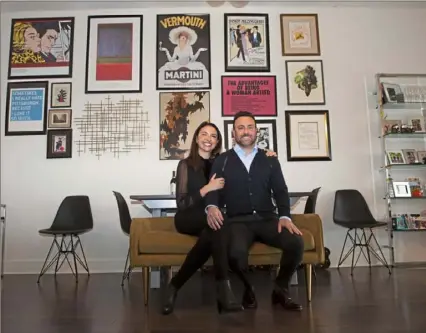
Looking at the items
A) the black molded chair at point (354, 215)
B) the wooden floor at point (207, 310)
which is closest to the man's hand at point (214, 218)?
the wooden floor at point (207, 310)

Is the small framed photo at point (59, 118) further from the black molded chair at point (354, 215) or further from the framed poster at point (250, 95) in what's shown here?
the black molded chair at point (354, 215)

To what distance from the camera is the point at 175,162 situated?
451cm

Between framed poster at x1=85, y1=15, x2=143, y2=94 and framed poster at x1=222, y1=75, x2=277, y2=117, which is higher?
framed poster at x1=85, y1=15, x2=143, y2=94

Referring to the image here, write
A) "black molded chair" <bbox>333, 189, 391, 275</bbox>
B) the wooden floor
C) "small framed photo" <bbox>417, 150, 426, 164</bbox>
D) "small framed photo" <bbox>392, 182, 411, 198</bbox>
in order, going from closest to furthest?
the wooden floor
"black molded chair" <bbox>333, 189, 391, 275</bbox>
"small framed photo" <bbox>392, 182, 411, 198</bbox>
"small framed photo" <bbox>417, 150, 426, 164</bbox>

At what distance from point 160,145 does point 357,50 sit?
277 centimetres

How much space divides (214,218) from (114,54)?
10.6 feet

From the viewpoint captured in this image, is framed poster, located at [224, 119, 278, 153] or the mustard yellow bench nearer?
the mustard yellow bench

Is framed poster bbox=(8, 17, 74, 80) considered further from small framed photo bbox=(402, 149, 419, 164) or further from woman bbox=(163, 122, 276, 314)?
small framed photo bbox=(402, 149, 419, 164)

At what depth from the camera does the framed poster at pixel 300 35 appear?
15.6ft

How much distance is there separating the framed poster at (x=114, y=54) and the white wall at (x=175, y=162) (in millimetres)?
89

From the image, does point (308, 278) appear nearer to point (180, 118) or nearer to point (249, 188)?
point (249, 188)

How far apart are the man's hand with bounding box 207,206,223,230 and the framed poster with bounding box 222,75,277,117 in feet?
8.17

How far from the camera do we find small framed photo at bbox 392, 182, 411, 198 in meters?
4.38

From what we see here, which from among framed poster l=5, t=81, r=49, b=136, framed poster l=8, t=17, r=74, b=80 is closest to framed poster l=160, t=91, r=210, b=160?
framed poster l=8, t=17, r=74, b=80
